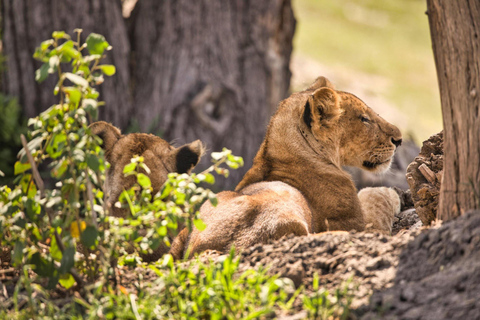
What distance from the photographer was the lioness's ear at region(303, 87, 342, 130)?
17.7 ft

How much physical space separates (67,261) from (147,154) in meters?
2.10

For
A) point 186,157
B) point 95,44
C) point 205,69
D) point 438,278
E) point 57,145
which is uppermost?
point 205,69

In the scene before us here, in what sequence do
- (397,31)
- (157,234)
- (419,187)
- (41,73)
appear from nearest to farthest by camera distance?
(41,73), (157,234), (419,187), (397,31)

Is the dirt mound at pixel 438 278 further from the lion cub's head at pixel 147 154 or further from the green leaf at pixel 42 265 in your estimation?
the lion cub's head at pixel 147 154

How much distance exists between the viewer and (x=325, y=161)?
5602 millimetres

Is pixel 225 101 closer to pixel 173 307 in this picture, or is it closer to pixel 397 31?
pixel 173 307

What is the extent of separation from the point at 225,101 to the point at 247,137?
24.6 inches

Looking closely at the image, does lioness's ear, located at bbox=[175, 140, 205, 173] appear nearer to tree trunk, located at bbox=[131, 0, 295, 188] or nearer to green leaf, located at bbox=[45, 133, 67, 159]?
green leaf, located at bbox=[45, 133, 67, 159]

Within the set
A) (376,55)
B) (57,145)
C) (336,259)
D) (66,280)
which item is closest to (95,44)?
(57,145)

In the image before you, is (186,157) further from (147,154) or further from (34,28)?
(34,28)

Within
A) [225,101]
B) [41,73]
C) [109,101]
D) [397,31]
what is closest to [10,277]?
[41,73]

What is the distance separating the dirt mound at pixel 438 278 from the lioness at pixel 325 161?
1.46m

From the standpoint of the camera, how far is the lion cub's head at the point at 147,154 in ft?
16.8

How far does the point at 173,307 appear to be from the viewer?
10.4 feet
